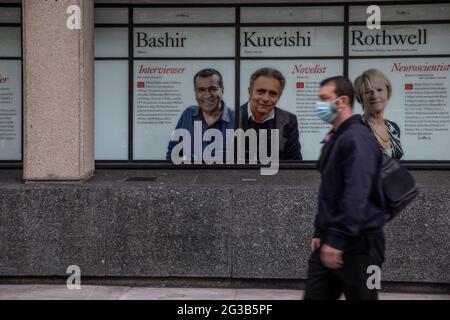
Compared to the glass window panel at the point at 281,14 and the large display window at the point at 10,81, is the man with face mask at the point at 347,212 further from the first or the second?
the large display window at the point at 10,81

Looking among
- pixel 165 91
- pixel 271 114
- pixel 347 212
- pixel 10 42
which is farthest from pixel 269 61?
pixel 347 212

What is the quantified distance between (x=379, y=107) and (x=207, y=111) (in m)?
2.18

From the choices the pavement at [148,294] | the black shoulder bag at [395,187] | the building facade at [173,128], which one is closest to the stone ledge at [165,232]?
the building facade at [173,128]

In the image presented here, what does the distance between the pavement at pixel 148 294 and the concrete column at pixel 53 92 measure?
125cm

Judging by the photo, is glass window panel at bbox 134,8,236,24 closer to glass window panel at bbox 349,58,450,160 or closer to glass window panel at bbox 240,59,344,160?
glass window panel at bbox 240,59,344,160

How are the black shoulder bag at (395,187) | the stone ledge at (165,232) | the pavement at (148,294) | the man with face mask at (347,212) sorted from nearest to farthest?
1. the man with face mask at (347,212)
2. the black shoulder bag at (395,187)
3. the pavement at (148,294)
4. the stone ledge at (165,232)

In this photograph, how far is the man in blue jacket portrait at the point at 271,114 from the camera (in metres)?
9.26

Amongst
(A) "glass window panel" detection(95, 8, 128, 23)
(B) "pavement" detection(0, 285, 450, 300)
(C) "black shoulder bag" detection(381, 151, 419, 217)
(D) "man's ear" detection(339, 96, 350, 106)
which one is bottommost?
(B) "pavement" detection(0, 285, 450, 300)

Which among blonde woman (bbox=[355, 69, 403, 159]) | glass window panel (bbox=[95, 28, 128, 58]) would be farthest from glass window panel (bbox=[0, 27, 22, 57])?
blonde woman (bbox=[355, 69, 403, 159])

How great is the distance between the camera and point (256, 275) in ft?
26.5

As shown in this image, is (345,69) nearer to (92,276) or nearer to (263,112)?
(263,112)

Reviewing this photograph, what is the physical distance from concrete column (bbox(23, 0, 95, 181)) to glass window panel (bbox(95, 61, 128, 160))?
37.6 inches

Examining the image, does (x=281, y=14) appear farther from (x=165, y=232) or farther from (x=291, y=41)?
(x=165, y=232)

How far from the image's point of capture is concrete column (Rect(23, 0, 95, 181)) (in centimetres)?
819
